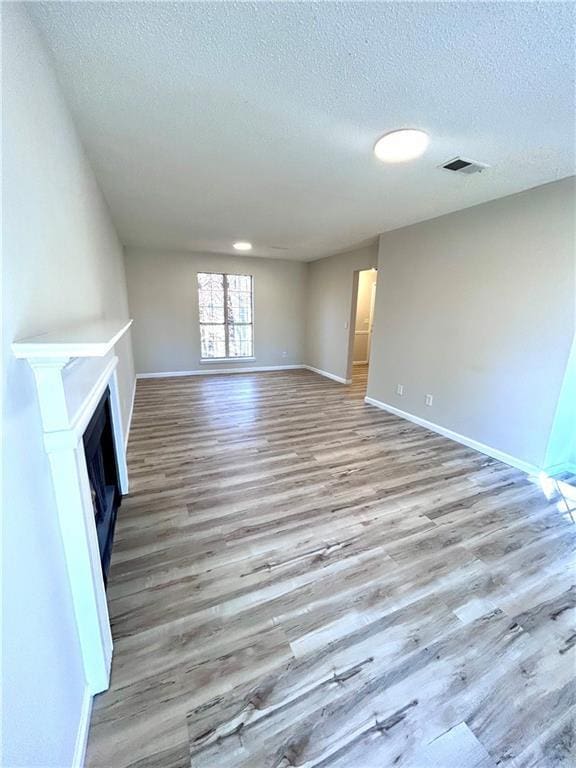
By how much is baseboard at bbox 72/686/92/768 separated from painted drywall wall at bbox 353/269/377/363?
21.1ft

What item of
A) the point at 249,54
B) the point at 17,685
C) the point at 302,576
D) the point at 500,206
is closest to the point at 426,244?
the point at 500,206

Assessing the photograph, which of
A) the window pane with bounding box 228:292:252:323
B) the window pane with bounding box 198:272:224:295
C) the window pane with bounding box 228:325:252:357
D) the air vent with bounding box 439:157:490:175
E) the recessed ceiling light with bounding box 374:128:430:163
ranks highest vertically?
the air vent with bounding box 439:157:490:175

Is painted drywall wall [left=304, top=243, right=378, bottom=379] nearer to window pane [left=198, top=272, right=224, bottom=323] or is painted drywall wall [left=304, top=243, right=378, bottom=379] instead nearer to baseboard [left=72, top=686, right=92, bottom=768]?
window pane [left=198, top=272, right=224, bottom=323]

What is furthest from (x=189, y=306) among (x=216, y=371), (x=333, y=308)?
(x=333, y=308)

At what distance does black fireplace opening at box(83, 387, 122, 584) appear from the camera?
152cm

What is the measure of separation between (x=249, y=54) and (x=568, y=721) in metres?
2.83

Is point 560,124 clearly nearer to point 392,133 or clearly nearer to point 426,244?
point 392,133

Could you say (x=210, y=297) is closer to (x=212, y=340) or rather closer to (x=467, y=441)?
(x=212, y=340)

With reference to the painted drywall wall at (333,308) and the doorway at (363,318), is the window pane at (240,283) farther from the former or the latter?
the doorway at (363,318)

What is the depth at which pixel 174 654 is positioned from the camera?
1.28 metres

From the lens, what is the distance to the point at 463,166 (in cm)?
212

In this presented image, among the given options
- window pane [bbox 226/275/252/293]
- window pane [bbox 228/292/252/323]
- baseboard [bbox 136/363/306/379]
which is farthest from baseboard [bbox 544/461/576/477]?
window pane [bbox 226/275/252/293]

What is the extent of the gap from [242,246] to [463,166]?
3.62m

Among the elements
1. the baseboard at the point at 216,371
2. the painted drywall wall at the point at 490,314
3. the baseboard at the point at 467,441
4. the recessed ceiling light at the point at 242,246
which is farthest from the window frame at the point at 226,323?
the baseboard at the point at 467,441
